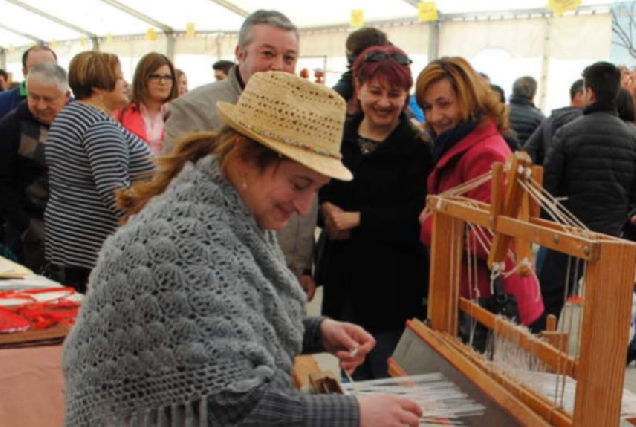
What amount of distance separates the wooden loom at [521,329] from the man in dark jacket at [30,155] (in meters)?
1.64

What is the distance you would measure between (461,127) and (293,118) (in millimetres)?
775

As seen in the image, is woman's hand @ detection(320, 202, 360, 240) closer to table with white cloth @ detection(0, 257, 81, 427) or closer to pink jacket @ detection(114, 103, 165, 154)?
table with white cloth @ detection(0, 257, 81, 427)

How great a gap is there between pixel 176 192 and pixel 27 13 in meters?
9.46

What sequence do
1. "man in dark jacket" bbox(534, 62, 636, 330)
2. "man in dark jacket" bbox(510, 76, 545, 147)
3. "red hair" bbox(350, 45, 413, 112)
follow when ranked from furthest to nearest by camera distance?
"man in dark jacket" bbox(510, 76, 545, 147), "man in dark jacket" bbox(534, 62, 636, 330), "red hair" bbox(350, 45, 413, 112)

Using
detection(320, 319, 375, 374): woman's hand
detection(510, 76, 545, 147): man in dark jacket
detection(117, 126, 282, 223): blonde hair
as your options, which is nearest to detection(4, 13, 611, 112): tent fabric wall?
detection(510, 76, 545, 147): man in dark jacket

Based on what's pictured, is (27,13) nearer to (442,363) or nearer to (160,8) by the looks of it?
(160,8)

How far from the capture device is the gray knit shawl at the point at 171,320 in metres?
0.87

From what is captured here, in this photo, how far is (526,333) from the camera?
117 centimetres

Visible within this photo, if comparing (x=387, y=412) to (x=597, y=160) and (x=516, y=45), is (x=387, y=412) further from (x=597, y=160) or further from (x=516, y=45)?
(x=516, y=45)

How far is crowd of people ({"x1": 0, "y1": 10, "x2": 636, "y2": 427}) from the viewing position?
89cm

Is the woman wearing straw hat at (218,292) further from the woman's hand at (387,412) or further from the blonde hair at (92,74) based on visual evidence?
the blonde hair at (92,74)

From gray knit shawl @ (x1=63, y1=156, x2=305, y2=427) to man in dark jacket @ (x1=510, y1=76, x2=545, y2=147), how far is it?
343cm

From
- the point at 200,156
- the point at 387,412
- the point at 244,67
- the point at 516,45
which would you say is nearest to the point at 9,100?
the point at 244,67

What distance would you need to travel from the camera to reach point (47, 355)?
159 cm
